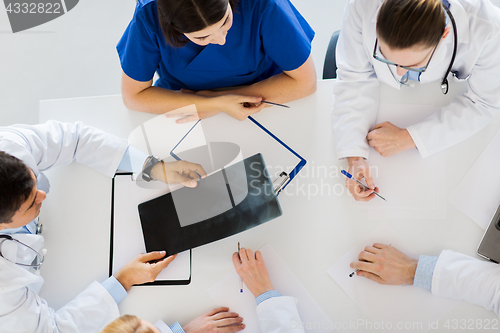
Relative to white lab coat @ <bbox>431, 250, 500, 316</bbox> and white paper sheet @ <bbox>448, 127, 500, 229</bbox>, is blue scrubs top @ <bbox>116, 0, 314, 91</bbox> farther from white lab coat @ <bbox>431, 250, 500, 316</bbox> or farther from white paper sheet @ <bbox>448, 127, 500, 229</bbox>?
white lab coat @ <bbox>431, 250, 500, 316</bbox>

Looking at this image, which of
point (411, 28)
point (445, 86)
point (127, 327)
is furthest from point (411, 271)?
point (127, 327)

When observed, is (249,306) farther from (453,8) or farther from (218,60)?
(453,8)

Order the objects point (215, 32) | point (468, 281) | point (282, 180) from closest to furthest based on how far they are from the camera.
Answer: point (215, 32) < point (468, 281) < point (282, 180)

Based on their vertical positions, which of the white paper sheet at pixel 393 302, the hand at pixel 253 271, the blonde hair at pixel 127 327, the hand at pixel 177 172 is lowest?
the white paper sheet at pixel 393 302

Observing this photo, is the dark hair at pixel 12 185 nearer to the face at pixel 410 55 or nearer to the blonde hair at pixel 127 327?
the blonde hair at pixel 127 327

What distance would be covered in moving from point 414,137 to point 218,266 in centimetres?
69

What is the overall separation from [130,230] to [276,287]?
1.52 ft

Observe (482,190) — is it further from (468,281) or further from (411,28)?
(411,28)

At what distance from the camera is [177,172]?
3.64ft

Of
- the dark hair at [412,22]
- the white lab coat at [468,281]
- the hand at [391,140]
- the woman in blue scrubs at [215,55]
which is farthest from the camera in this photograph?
the hand at [391,140]

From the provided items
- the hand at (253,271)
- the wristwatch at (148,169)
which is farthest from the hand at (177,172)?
the hand at (253,271)

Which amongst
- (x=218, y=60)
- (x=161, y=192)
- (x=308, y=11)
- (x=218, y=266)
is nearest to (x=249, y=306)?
(x=218, y=266)

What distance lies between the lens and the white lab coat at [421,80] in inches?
36.5

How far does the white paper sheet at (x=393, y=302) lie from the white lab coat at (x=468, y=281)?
0.04m
